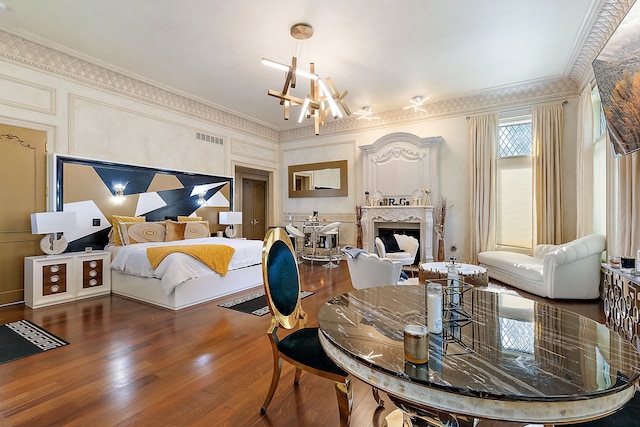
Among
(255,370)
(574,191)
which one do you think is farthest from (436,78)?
(255,370)

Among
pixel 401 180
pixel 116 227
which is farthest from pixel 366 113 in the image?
pixel 116 227

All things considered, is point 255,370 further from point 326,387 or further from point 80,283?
→ point 80,283

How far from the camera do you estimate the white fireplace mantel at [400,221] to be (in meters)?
6.08

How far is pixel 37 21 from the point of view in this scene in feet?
11.8

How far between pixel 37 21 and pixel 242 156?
397cm

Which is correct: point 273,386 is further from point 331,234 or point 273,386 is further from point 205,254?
point 331,234

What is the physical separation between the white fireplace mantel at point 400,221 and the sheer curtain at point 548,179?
69.7 inches

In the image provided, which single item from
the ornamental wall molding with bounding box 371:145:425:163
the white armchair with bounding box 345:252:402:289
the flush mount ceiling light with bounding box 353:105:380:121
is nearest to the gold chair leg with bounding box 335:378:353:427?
the white armchair with bounding box 345:252:402:289

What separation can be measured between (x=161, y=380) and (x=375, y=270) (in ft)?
7.25

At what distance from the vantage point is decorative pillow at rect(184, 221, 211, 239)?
5062mm

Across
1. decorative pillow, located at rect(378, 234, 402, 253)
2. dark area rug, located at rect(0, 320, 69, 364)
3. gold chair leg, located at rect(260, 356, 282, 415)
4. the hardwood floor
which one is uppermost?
decorative pillow, located at rect(378, 234, 402, 253)

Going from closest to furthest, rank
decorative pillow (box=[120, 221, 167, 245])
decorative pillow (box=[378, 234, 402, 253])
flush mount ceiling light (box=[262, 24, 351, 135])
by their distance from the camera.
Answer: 1. flush mount ceiling light (box=[262, 24, 351, 135])
2. decorative pillow (box=[120, 221, 167, 245])
3. decorative pillow (box=[378, 234, 402, 253])

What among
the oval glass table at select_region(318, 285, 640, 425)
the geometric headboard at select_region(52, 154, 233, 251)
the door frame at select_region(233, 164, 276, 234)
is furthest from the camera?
the door frame at select_region(233, 164, 276, 234)

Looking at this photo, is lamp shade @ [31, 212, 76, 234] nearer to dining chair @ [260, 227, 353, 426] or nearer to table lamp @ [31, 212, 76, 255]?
table lamp @ [31, 212, 76, 255]
